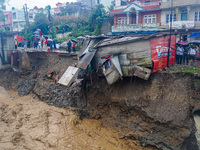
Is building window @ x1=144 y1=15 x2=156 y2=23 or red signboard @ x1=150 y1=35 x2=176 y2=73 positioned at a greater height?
building window @ x1=144 y1=15 x2=156 y2=23

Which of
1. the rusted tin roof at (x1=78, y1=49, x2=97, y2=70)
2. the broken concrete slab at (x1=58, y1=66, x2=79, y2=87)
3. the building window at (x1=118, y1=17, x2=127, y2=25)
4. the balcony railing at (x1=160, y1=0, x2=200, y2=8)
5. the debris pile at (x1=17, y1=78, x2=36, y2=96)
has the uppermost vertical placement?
the balcony railing at (x1=160, y1=0, x2=200, y2=8)

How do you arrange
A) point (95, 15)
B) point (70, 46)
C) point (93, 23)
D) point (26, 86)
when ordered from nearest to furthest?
point (70, 46)
point (26, 86)
point (95, 15)
point (93, 23)

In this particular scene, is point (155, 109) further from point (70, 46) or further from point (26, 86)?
point (26, 86)

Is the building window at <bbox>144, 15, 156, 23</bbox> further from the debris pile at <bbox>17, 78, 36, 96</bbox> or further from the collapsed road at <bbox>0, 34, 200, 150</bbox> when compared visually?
the debris pile at <bbox>17, 78, 36, 96</bbox>

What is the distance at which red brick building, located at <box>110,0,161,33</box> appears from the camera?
59.0ft

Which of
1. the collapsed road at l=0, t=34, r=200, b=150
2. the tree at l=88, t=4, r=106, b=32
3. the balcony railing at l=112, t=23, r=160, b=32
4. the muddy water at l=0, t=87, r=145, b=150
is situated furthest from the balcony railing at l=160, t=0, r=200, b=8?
the muddy water at l=0, t=87, r=145, b=150

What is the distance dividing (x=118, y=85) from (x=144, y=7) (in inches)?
524

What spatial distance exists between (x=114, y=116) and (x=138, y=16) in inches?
567

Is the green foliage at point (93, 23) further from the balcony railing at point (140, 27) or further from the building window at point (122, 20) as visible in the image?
the balcony railing at point (140, 27)

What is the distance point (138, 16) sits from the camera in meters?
20.7

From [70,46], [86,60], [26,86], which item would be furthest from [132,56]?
[26,86]

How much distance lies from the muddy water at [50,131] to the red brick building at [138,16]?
11330 millimetres

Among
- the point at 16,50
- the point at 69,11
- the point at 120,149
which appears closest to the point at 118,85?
the point at 120,149

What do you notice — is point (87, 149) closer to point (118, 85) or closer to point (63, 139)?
point (63, 139)
